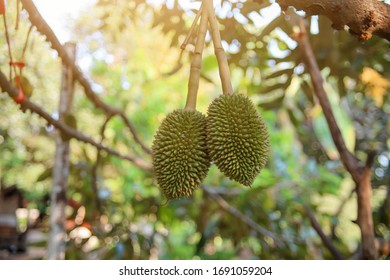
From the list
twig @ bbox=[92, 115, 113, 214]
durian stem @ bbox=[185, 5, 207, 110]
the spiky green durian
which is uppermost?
twig @ bbox=[92, 115, 113, 214]

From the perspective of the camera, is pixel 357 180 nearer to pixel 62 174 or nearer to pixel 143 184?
pixel 62 174

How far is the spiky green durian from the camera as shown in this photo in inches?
28.3

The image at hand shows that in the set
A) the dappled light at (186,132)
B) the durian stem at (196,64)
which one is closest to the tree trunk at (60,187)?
the dappled light at (186,132)

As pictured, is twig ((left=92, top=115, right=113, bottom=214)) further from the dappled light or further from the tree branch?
the tree branch

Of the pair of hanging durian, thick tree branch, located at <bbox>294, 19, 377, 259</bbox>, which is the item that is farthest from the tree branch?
the pair of hanging durian

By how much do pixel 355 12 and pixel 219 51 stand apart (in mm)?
190

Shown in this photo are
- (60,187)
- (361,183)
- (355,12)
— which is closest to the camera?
(355,12)

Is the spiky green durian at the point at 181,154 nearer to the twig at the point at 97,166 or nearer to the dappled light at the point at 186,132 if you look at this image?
the dappled light at the point at 186,132

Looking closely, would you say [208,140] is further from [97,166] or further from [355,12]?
[97,166]

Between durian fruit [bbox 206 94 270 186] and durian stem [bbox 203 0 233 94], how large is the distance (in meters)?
0.02

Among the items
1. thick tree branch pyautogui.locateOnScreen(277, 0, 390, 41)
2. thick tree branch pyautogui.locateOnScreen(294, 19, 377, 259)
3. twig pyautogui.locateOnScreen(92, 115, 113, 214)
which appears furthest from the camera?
twig pyautogui.locateOnScreen(92, 115, 113, 214)

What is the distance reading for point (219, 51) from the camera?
0.74 meters

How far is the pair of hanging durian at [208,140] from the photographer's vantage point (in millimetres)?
718

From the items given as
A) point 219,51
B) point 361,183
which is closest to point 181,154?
point 219,51
